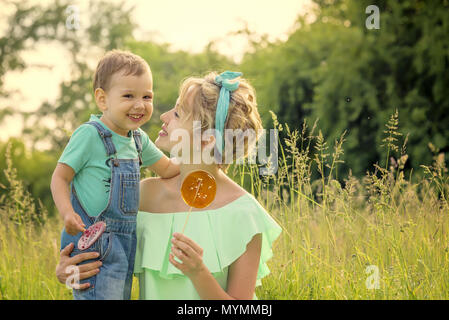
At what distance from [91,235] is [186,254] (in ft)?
1.77

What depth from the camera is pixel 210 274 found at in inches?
78.3

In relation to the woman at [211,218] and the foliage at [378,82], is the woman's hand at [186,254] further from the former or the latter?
the foliage at [378,82]

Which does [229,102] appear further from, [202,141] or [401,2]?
[401,2]

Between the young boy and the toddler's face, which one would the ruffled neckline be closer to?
the young boy

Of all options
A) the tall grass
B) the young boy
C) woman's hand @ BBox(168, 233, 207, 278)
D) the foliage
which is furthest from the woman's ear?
the foliage

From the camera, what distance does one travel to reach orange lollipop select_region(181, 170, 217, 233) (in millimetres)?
2129

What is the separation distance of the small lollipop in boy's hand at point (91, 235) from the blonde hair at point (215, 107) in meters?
0.62

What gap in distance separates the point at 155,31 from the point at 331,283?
16.2m

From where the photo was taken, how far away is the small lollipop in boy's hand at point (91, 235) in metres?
2.19

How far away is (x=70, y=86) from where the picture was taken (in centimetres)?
2105

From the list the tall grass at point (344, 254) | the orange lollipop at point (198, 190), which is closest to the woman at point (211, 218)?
the orange lollipop at point (198, 190)

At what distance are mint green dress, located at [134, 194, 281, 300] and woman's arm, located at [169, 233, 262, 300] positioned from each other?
0.04 metres
